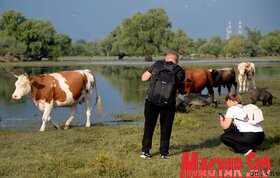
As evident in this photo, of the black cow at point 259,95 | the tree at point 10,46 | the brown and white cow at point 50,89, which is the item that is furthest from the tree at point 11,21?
the brown and white cow at point 50,89

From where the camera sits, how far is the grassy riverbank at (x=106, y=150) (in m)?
8.50

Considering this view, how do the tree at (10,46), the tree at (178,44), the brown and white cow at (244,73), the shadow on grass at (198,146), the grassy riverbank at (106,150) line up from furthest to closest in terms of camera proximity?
the tree at (10,46) → the tree at (178,44) → the brown and white cow at (244,73) → the shadow on grass at (198,146) → the grassy riverbank at (106,150)

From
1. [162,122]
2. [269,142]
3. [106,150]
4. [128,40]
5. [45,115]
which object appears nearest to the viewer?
[162,122]

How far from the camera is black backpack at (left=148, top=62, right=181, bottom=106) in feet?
30.3

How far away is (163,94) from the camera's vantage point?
30.3 feet

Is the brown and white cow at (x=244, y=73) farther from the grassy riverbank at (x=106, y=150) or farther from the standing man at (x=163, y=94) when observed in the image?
the standing man at (x=163, y=94)

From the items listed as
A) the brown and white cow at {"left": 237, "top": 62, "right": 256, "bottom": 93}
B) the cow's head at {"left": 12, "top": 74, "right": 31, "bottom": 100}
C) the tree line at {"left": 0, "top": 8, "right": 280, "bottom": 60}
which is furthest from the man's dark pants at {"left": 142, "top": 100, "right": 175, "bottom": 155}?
the tree line at {"left": 0, "top": 8, "right": 280, "bottom": 60}

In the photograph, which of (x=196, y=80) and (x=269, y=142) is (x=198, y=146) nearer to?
(x=269, y=142)

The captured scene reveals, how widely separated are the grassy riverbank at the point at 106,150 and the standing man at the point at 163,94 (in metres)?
→ 0.40

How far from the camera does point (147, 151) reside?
9.70 m

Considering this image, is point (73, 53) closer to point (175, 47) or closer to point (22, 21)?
point (22, 21)

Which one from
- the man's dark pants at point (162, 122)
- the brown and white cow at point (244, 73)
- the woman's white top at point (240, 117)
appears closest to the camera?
the woman's white top at point (240, 117)

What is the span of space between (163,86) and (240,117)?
1.66 m

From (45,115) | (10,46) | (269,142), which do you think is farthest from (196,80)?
(10,46)
